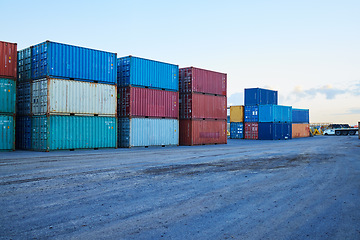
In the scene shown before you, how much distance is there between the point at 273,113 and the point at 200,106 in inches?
674

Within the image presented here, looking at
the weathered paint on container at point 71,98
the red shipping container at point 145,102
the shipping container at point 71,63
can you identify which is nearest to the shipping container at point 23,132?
the weathered paint on container at point 71,98

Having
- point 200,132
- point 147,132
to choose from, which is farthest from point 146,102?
point 200,132

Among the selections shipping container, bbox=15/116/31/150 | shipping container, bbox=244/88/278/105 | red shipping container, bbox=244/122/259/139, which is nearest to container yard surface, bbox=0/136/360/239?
shipping container, bbox=15/116/31/150

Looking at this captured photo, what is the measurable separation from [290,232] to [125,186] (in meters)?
5.05

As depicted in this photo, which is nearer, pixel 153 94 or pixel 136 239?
pixel 136 239

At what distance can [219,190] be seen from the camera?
27.8 ft

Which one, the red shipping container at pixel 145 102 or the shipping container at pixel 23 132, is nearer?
the shipping container at pixel 23 132

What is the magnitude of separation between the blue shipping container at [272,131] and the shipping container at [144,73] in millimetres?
20719

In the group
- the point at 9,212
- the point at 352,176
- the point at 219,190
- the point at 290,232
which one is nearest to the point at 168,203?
the point at 219,190

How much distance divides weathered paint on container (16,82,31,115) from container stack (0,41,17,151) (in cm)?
136

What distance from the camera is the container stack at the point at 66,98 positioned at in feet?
68.2

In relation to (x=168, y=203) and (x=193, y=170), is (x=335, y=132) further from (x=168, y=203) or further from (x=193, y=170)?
(x=168, y=203)

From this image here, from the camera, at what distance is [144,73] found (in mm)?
25984

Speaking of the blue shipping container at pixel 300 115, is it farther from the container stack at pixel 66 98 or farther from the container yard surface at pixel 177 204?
the container yard surface at pixel 177 204
